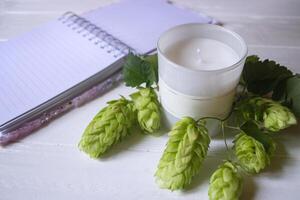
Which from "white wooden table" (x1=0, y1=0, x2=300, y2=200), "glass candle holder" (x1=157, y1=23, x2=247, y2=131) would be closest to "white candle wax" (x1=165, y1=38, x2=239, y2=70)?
"glass candle holder" (x1=157, y1=23, x2=247, y2=131)

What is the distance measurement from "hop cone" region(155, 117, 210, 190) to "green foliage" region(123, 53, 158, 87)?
0.11 metres

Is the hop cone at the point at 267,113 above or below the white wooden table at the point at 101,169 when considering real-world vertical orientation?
above

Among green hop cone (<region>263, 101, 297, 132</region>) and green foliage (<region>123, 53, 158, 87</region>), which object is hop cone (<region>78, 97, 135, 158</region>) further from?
green hop cone (<region>263, 101, 297, 132</region>)

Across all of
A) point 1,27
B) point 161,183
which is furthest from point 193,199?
point 1,27

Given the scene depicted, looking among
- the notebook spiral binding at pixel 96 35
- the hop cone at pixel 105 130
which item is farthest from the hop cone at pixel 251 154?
the notebook spiral binding at pixel 96 35

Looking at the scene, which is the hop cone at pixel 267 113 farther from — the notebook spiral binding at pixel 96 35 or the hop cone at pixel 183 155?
the notebook spiral binding at pixel 96 35

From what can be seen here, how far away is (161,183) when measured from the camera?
40 cm

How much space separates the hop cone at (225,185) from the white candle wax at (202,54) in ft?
0.41

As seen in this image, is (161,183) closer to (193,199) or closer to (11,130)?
(193,199)

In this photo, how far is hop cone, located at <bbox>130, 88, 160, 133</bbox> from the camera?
441mm

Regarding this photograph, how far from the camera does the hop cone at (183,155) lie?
38 cm

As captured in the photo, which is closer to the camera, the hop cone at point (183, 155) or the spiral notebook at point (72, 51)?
the hop cone at point (183, 155)

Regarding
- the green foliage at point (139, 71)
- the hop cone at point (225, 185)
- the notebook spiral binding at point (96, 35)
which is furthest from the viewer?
the notebook spiral binding at point (96, 35)

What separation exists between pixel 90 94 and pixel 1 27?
0.31 m
